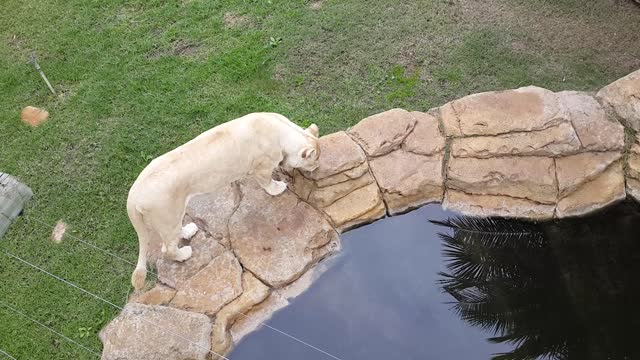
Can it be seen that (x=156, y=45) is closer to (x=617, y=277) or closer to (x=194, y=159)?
(x=194, y=159)

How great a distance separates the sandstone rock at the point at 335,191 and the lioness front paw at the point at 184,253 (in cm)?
94

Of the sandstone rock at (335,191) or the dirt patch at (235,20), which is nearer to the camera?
the sandstone rock at (335,191)

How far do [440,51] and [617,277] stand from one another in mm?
2719

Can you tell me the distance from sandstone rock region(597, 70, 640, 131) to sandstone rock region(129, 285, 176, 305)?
11.4 ft

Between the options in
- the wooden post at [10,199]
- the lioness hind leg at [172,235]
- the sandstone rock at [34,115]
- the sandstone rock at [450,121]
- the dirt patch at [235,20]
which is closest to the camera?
the lioness hind leg at [172,235]

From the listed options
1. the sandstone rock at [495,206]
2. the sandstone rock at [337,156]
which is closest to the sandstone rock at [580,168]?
the sandstone rock at [495,206]

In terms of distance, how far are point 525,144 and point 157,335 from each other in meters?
2.87

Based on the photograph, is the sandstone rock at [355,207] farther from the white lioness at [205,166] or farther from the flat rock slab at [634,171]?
the flat rock slab at [634,171]

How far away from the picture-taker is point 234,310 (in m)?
4.19

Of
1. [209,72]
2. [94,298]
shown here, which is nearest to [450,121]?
[209,72]

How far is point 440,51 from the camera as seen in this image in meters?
6.02

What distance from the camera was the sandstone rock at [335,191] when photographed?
4543 mm

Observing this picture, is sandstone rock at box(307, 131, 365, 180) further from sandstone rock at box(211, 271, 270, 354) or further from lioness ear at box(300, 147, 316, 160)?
sandstone rock at box(211, 271, 270, 354)

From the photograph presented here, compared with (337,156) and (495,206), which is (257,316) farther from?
(495,206)
